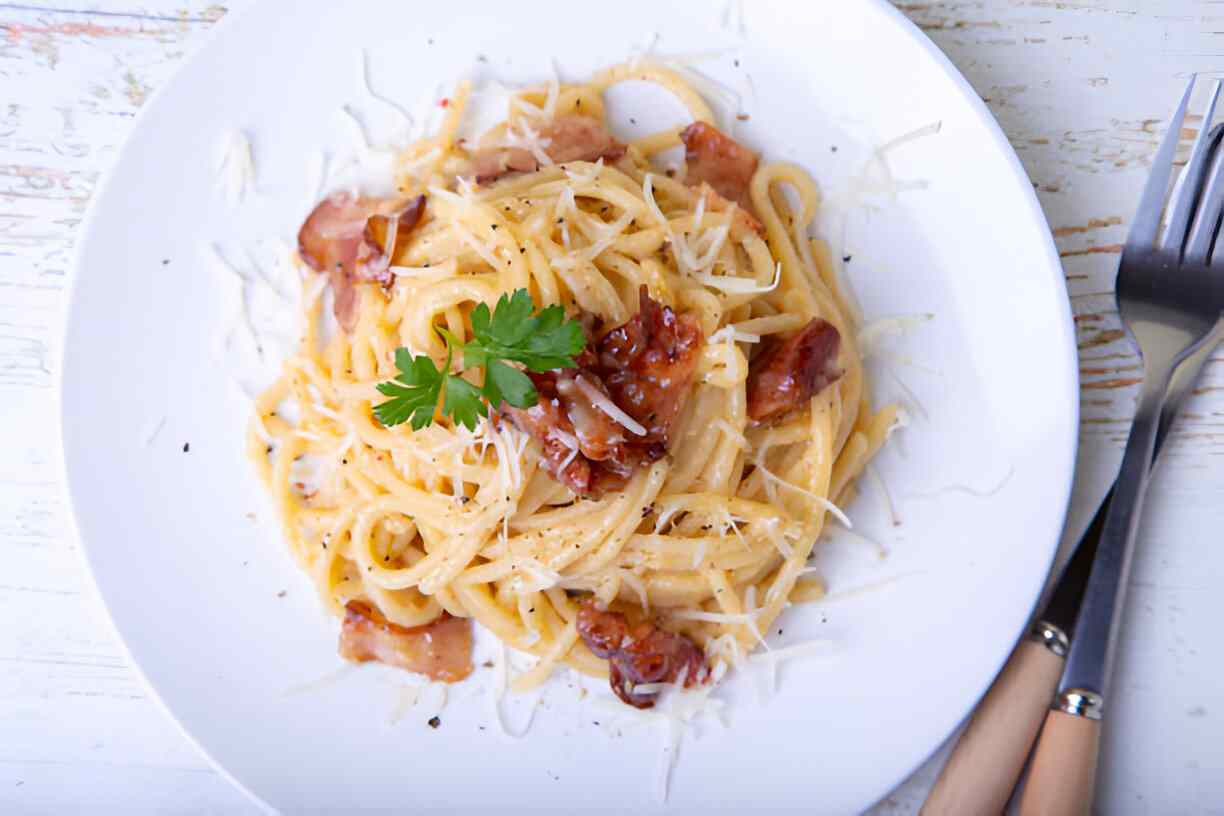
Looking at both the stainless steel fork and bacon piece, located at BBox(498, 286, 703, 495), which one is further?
the stainless steel fork


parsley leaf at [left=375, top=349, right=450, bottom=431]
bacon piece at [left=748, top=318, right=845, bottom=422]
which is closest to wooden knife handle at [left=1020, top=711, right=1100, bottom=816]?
bacon piece at [left=748, top=318, right=845, bottom=422]

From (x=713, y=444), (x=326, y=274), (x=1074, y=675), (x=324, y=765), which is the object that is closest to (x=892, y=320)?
(x=713, y=444)

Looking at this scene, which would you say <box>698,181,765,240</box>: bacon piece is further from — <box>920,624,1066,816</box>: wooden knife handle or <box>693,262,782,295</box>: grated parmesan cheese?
<box>920,624,1066,816</box>: wooden knife handle

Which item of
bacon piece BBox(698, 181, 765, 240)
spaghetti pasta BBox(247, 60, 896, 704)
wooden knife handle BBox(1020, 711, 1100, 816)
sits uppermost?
bacon piece BBox(698, 181, 765, 240)

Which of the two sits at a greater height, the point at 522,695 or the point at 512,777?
the point at 522,695

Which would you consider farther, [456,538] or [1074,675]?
[1074,675]

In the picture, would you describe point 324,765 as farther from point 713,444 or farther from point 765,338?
point 765,338

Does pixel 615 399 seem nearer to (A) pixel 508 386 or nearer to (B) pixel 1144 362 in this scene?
(A) pixel 508 386
